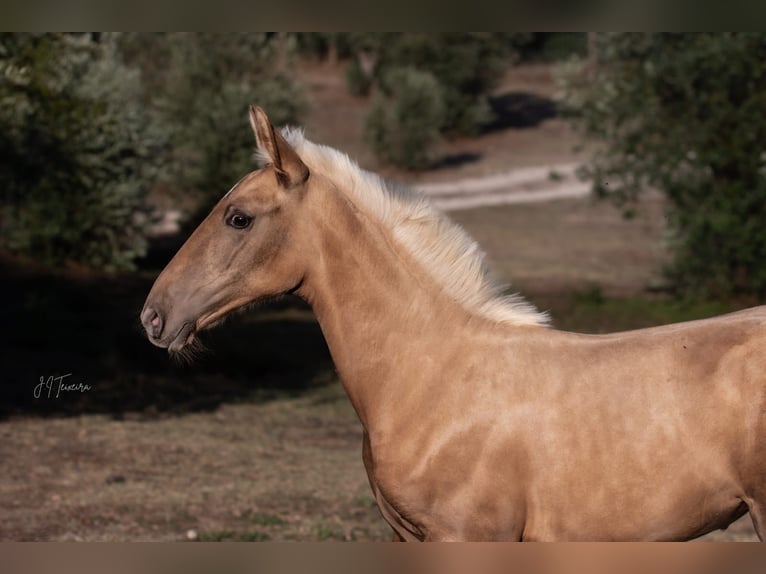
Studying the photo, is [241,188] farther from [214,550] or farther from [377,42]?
[377,42]

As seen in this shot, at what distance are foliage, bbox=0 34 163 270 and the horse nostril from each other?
452 inches

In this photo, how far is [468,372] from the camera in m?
3.54

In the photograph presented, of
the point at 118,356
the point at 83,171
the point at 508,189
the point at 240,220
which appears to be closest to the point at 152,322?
the point at 240,220

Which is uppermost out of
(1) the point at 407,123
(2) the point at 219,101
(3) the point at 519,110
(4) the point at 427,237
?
(4) the point at 427,237

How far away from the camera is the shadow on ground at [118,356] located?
10359 mm

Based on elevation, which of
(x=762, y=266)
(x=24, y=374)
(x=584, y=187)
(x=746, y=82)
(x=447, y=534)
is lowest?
(x=584, y=187)

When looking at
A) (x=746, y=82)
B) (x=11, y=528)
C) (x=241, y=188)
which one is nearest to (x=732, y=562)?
(x=241, y=188)

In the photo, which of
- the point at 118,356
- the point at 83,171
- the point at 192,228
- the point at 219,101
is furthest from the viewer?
the point at 219,101

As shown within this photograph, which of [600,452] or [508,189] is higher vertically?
[600,452]

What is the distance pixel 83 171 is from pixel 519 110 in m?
30.0

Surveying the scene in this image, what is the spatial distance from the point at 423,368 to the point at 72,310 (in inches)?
430

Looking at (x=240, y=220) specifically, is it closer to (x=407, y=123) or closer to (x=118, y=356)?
(x=118, y=356)

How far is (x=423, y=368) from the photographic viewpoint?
3.59 m
